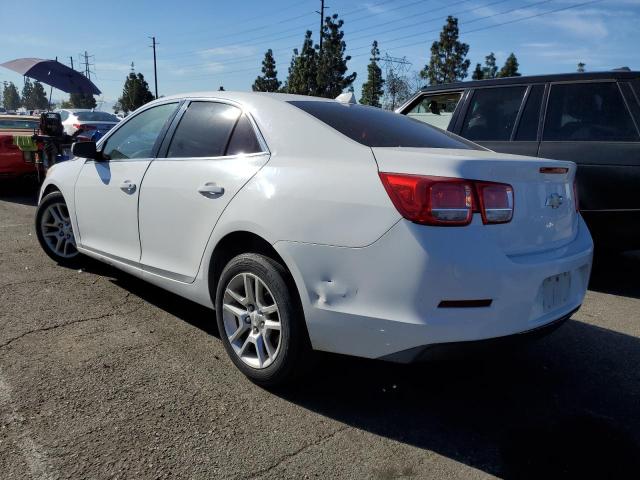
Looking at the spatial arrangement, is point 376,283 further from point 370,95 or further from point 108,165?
point 370,95

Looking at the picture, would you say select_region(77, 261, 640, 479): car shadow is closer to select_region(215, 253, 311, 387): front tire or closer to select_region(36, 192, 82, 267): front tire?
select_region(215, 253, 311, 387): front tire

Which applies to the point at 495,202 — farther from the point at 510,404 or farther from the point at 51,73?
the point at 51,73

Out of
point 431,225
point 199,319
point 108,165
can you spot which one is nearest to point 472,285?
point 431,225

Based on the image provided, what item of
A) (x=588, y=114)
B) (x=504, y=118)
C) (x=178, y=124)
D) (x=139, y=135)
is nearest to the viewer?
(x=178, y=124)

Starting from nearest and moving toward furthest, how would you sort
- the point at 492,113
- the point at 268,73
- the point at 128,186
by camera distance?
the point at 128,186
the point at 492,113
the point at 268,73

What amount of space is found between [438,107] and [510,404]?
4.46m

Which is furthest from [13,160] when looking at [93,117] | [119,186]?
[93,117]

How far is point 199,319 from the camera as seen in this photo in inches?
153

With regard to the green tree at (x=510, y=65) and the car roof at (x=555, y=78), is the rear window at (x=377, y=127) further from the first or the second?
the green tree at (x=510, y=65)

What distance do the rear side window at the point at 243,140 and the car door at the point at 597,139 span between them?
289cm

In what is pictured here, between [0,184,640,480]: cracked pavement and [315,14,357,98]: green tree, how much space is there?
4244 centimetres

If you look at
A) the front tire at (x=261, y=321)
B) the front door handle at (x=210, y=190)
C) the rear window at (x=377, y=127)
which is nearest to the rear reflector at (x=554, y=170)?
the rear window at (x=377, y=127)

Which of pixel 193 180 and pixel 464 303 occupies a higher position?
pixel 193 180

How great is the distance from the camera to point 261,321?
2.84 m
